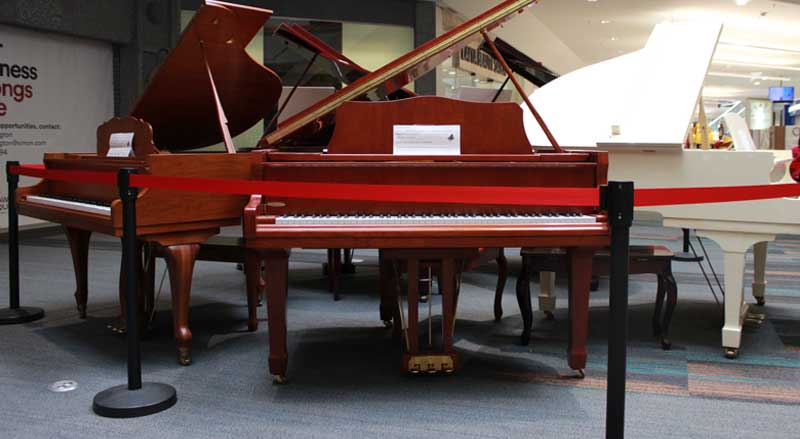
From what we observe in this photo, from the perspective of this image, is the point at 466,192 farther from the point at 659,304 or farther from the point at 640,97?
the point at 640,97

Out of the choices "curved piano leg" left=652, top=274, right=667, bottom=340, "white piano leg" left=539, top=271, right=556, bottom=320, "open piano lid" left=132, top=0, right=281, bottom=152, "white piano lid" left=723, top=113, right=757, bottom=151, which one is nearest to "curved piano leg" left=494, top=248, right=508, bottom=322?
"white piano leg" left=539, top=271, right=556, bottom=320

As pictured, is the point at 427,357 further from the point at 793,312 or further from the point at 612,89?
the point at 793,312

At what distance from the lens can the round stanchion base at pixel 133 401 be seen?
2855mm

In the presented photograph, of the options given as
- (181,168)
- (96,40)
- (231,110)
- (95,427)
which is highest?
(96,40)

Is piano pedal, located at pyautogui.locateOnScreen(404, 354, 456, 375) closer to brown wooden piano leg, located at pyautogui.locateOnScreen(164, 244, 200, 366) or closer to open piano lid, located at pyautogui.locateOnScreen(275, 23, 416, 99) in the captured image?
brown wooden piano leg, located at pyautogui.locateOnScreen(164, 244, 200, 366)

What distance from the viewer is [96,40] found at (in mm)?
9477

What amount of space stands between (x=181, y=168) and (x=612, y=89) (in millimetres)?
2484

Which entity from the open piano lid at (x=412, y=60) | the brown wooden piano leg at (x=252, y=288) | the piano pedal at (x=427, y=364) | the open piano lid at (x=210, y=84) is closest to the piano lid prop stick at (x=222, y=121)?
the open piano lid at (x=210, y=84)

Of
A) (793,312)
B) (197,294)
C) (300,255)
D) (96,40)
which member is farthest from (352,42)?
(793,312)

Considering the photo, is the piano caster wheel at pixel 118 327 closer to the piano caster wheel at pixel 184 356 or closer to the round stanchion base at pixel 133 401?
the piano caster wheel at pixel 184 356

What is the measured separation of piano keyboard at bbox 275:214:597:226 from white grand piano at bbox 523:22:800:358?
3.13 feet

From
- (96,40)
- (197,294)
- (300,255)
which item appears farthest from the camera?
(96,40)

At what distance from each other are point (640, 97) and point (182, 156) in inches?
96.1

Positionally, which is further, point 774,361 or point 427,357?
point 774,361
